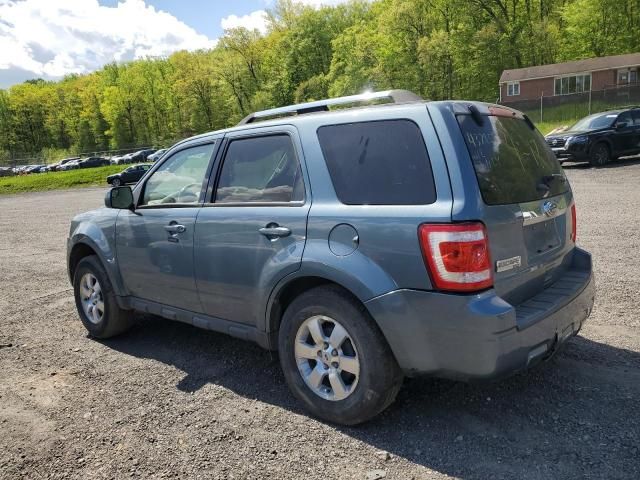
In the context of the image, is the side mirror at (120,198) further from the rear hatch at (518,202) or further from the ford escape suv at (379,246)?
the rear hatch at (518,202)

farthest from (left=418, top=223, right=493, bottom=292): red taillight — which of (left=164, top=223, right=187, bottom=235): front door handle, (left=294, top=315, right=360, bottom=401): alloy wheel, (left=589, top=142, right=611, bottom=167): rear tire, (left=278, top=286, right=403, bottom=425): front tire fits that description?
(left=589, top=142, right=611, bottom=167): rear tire

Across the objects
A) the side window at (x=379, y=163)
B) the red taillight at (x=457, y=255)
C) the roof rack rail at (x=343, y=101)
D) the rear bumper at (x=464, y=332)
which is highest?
the roof rack rail at (x=343, y=101)

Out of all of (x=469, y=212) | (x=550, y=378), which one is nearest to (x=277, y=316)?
(x=469, y=212)

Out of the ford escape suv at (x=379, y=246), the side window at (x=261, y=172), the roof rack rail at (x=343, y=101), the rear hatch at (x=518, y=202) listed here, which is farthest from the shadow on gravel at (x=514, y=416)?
the roof rack rail at (x=343, y=101)

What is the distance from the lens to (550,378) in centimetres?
353

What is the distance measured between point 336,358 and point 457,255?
99 cm

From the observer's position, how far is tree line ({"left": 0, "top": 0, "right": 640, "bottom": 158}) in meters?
51.8

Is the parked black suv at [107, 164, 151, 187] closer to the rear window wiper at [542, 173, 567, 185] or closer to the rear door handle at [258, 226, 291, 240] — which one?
the rear door handle at [258, 226, 291, 240]

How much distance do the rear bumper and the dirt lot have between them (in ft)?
1.51

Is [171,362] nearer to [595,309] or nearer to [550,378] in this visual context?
[550,378]

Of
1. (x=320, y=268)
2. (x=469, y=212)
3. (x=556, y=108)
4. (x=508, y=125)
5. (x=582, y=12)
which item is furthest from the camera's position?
(x=582, y=12)

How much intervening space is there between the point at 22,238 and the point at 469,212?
12702 mm

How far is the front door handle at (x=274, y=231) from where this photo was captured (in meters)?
3.23

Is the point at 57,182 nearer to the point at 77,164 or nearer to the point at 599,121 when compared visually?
the point at 77,164
